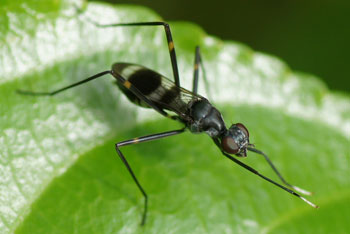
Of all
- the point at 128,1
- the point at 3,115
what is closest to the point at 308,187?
the point at 3,115

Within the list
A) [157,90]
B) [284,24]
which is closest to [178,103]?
[157,90]

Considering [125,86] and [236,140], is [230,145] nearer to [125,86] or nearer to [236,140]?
[236,140]

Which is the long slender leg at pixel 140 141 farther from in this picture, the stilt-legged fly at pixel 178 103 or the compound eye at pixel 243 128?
the compound eye at pixel 243 128

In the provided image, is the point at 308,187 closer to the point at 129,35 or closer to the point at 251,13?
the point at 129,35

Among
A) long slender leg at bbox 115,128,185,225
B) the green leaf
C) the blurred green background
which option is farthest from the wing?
the blurred green background

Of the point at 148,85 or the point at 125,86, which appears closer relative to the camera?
the point at 125,86

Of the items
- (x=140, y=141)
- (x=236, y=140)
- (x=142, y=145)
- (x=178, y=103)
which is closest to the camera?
(x=140, y=141)

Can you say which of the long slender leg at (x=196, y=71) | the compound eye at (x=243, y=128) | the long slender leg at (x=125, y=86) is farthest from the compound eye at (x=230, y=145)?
the long slender leg at (x=196, y=71)

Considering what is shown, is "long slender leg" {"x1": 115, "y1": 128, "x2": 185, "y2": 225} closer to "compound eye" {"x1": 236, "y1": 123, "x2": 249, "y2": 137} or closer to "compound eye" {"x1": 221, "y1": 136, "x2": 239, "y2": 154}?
"compound eye" {"x1": 221, "y1": 136, "x2": 239, "y2": 154}
